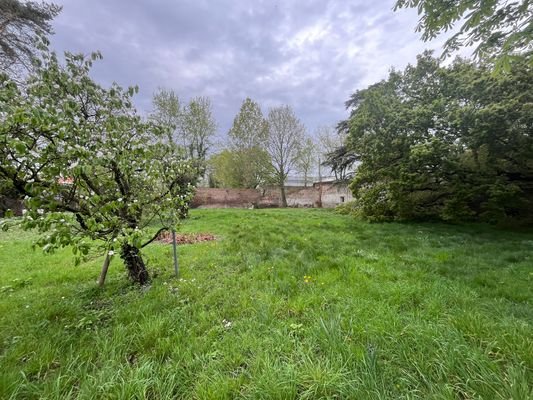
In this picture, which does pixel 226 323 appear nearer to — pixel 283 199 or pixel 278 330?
pixel 278 330

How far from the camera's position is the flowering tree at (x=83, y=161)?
2.29 meters

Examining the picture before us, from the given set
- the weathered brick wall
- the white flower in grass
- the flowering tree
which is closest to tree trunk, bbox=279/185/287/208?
the weathered brick wall

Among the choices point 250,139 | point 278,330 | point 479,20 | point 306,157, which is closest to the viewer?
point 278,330

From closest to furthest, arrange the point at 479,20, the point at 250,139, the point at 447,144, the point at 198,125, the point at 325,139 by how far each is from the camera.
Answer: the point at 479,20, the point at 447,144, the point at 198,125, the point at 250,139, the point at 325,139

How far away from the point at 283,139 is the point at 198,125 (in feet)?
24.0

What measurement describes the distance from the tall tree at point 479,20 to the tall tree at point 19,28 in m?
10.7

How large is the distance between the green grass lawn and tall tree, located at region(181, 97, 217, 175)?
16.4 meters

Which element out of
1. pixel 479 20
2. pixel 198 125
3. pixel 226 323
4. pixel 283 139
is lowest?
pixel 226 323

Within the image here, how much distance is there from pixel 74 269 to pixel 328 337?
5253 mm

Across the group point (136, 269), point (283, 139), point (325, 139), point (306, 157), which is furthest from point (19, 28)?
point (325, 139)

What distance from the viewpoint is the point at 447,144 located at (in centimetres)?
827

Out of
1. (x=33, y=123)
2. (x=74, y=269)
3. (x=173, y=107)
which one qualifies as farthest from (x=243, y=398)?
(x=173, y=107)

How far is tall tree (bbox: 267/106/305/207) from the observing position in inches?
828

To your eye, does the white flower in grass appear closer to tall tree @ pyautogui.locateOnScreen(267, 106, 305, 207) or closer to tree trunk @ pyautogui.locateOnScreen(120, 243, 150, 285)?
tree trunk @ pyautogui.locateOnScreen(120, 243, 150, 285)
